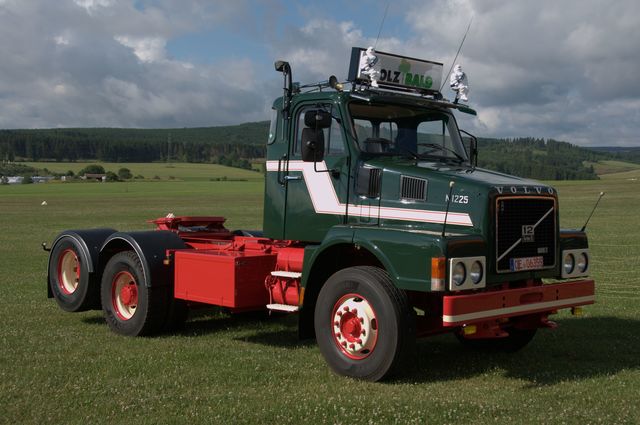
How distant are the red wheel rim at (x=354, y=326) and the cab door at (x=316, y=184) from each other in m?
1.15

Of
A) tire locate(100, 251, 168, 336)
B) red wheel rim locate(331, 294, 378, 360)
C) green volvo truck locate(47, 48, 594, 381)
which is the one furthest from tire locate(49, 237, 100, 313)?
red wheel rim locate(331, 294, 378, 360)

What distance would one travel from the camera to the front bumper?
7.12 metres

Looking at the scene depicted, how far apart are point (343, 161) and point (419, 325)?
2045 millimetres

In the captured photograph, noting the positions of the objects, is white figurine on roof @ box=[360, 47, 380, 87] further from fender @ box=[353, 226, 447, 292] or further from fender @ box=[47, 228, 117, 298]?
fender @ box=[47, 228, 117, 298]

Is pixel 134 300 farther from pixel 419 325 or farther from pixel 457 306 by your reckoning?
pixel 457 306

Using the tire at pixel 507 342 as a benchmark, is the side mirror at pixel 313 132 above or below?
above

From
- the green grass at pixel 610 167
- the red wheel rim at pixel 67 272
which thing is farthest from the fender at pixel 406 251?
the green grass at pixel 610 167

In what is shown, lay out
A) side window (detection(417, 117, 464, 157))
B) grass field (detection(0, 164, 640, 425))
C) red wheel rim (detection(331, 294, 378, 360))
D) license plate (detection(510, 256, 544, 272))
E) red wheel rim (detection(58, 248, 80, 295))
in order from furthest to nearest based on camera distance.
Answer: red wheel rim (detection(58, 248, 80, 295)) → side window (detection(417, 117, 464, 157)) → license plate (detection(510, 256, 544, 272)) → red wheel rim (detection(331, 294, 378, 360)) → grass field (detection(0, 164, 640, 425))

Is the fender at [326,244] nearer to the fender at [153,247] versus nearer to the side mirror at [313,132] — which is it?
the side mirror at [313,132]

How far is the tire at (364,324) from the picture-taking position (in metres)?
7.44

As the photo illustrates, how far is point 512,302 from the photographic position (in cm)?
766

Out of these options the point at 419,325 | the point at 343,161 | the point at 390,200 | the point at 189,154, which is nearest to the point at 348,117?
the point at 343,161

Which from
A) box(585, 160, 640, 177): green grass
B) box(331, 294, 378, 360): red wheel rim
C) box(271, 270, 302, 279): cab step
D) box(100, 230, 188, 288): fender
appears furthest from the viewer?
box(585, 160, 640, 177): green grass

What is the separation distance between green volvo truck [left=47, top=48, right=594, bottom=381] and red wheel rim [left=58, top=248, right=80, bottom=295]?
127 cm
